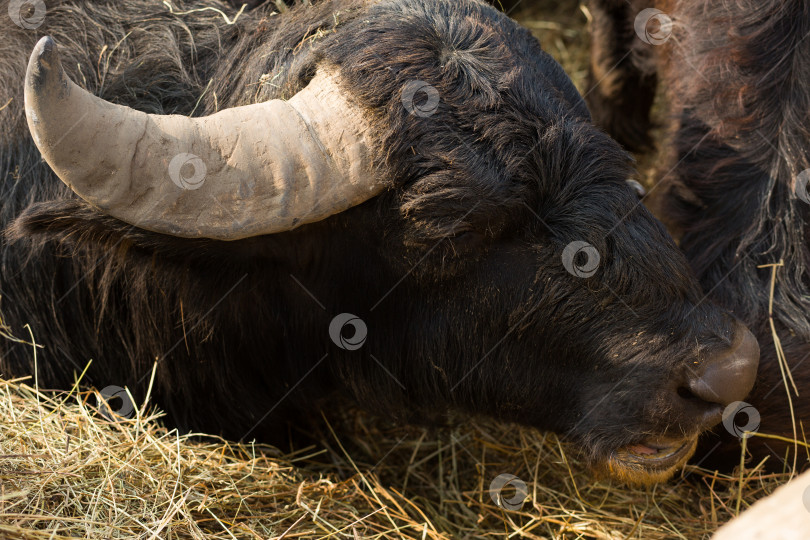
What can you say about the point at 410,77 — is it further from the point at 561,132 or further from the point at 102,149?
the point at 102,149

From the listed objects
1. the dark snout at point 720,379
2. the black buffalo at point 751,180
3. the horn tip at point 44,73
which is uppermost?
the horn tip at point 44,73

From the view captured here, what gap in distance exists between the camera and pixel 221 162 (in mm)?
2699

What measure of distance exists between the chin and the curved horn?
1417 mm

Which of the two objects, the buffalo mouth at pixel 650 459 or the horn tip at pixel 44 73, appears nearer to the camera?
the horn tip at pixel 44 73

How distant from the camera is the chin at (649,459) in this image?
3184mm

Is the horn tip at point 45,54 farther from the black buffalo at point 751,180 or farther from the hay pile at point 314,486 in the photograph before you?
the black buffalo at point 751,180

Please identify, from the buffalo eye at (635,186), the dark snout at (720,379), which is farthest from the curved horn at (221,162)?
the dark snout at (720,379)

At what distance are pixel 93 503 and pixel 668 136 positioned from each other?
10.6 feet

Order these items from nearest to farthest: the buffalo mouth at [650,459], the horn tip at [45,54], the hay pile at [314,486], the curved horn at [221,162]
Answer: the horn tip at [45,54], the curved horn at [221,162], the hay pile at [314,486], the buffalo mouth at [650,459]

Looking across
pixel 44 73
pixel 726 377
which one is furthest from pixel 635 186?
pixel 44 73

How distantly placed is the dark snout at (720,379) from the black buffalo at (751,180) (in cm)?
47

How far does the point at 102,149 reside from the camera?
8.35 feet

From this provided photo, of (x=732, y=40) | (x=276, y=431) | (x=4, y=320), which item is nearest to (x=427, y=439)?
(x=276, y=431)

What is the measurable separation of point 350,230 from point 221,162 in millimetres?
596
